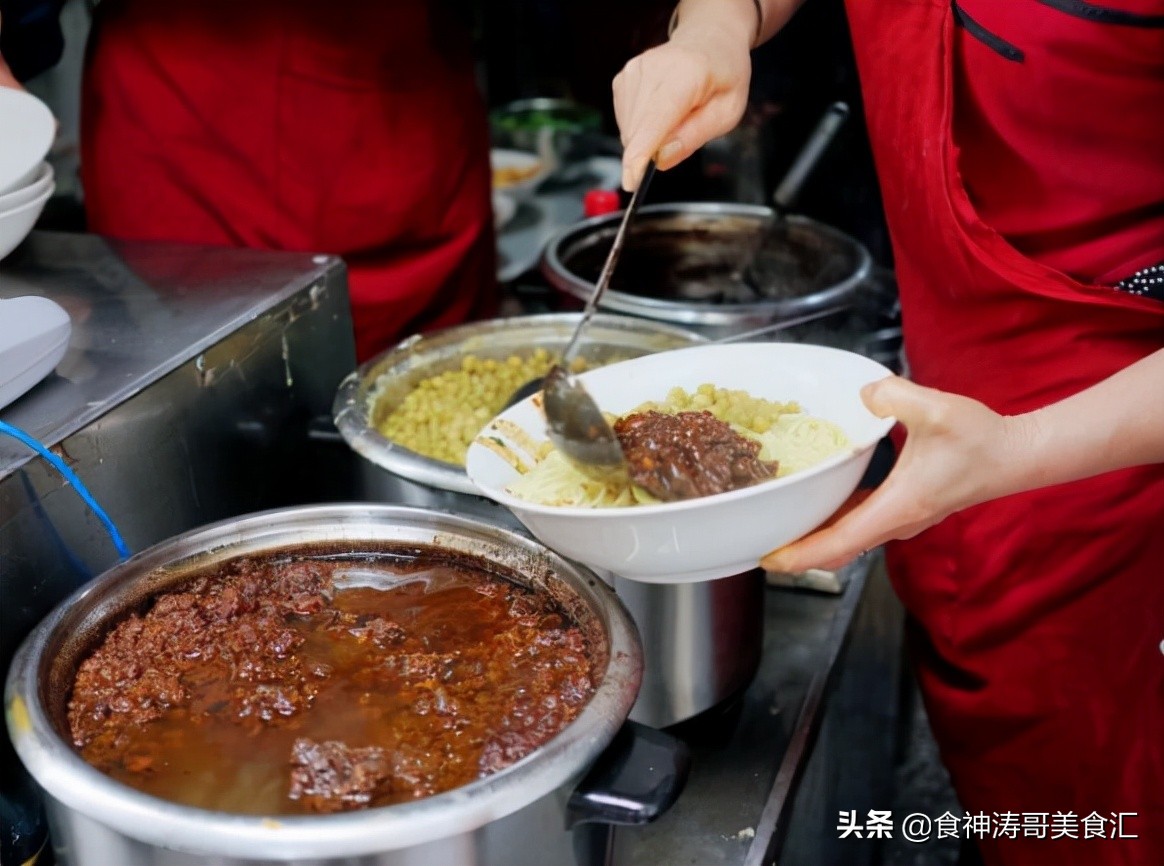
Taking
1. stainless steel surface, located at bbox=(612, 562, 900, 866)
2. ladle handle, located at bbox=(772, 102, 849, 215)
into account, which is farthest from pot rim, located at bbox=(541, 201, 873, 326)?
stainless steel surface, located at bbox=(612, 562, 900, 866)

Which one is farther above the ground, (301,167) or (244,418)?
(301,167)

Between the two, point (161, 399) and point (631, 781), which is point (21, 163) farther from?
point (631, 781)

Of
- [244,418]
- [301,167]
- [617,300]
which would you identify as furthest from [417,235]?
[244,418]

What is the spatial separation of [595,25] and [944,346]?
10.3 ft

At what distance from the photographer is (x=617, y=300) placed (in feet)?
7.08

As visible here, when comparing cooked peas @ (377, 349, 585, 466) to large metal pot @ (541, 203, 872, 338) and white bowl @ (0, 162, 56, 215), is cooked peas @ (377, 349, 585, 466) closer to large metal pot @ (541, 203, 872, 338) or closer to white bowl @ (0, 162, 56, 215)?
large metal pot @ (541, 203, 872, 338)

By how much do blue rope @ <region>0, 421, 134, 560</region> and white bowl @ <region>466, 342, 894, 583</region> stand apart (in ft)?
1.37

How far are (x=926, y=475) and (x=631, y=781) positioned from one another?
0.45 metres

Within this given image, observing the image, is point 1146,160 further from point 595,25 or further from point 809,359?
point 595,25

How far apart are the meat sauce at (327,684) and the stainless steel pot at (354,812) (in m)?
0.04

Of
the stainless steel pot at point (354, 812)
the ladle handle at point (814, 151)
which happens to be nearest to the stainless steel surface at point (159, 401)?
the stainless steel pot at point (354, 812)

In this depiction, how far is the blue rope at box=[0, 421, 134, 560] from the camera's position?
1.18 meters

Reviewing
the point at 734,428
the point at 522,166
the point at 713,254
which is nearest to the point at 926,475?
the point at 734,428

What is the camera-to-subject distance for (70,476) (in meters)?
1.22
